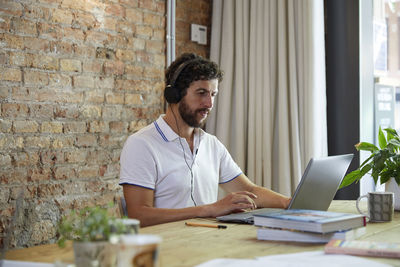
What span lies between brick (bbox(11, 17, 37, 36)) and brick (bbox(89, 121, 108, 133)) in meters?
0.57

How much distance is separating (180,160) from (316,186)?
77 centimetres

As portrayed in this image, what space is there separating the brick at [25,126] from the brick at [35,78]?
0.19 m

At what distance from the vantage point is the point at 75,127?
2869 mm

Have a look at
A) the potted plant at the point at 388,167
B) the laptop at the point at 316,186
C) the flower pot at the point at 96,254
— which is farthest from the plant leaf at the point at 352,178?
the flower pot at the point at 96,254

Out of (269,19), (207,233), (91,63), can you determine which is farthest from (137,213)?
(269,19)

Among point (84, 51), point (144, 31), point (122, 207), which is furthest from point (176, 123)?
point (144, 31)

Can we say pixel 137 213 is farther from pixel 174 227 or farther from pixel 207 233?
pixel 207 233

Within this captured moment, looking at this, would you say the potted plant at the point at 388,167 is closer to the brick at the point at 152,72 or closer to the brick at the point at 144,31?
the brick at the point at 152,72

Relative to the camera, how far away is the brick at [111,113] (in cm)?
304

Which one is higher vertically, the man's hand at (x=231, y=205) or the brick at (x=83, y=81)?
the brick at (x=83, y=81)

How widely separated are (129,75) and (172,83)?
26.3 inches

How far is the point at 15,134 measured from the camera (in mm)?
2600

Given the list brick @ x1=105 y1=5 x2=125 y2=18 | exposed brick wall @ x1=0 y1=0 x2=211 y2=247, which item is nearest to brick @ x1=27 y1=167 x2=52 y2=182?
exposed brick wall @ x1=0 y1=0 x2=211 y2=247

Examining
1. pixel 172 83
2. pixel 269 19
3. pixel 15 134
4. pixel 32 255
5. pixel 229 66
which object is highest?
pixel 269 19
